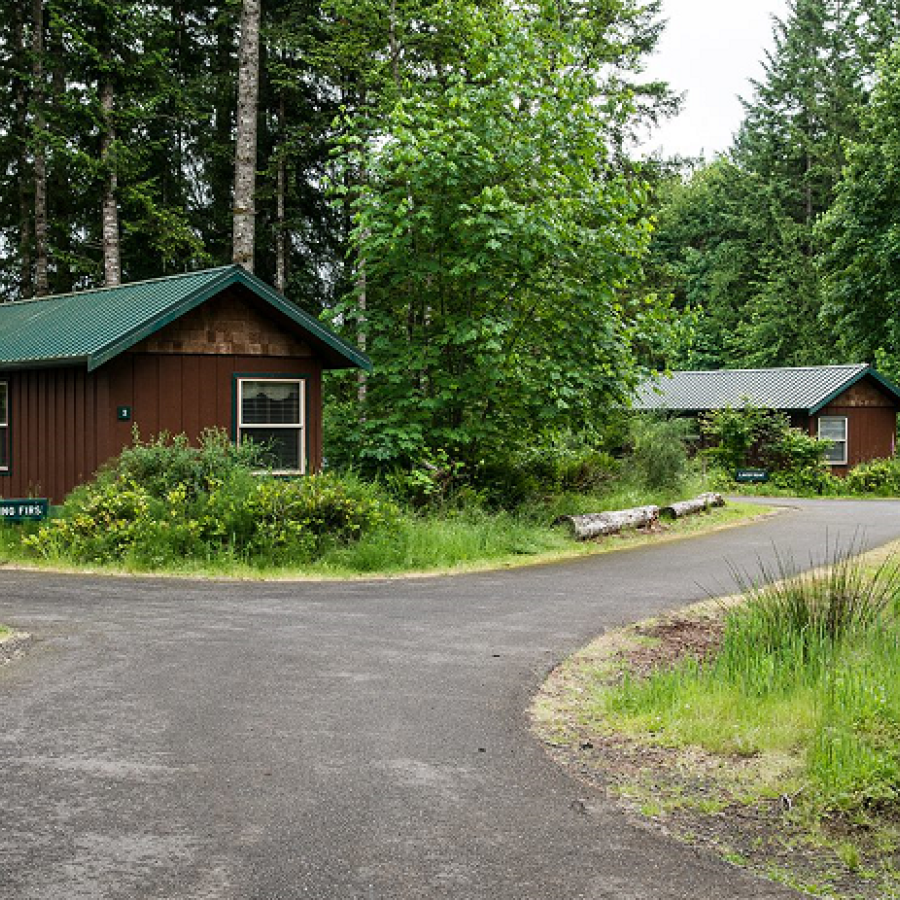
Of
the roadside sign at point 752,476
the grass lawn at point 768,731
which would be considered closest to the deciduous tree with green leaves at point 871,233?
the roadside sign at point 752,476

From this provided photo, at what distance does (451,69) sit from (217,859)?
2624 centimetres

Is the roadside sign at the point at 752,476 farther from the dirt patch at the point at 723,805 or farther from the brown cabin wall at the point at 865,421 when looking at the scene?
the dirt patch at the point at 723,805

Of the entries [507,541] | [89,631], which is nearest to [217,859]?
[89,631]

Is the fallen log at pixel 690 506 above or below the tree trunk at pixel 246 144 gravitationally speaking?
below

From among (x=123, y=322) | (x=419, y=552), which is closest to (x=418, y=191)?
(x=123, y=322)

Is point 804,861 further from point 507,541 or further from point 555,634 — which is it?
point 507,541

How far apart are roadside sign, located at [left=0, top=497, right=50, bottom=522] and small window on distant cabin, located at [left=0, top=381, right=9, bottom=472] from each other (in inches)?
130

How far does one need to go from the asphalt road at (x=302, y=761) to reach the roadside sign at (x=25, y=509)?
3.98 metres

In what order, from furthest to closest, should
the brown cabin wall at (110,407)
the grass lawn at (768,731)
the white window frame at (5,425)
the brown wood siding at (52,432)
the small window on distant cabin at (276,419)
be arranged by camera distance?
the white window frame at (5,425)
the small window on distant cabin at (276,419)
the brown wood siding at (52,432)
the brown cabin wall at (110,407)
the grass lawn at (768,731)

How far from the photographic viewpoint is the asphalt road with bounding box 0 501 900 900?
452cm

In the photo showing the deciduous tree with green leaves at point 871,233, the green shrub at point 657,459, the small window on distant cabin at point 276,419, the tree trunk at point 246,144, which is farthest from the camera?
the deciduous tree with green leaves at point 871,233

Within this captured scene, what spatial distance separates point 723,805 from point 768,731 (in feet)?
3.28

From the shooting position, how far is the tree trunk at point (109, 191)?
25.9m

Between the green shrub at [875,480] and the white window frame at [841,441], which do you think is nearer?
the green shrub at [875,480]
